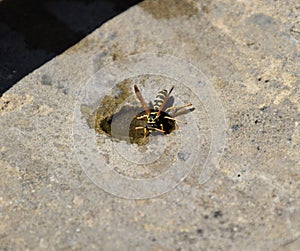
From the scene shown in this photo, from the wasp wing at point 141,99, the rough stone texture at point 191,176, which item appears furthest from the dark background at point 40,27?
the wasp wing at point 141,99

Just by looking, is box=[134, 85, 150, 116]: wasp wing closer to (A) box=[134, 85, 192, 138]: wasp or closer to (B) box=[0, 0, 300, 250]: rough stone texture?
(A) box=[134, 85, 192, 138]: wasp

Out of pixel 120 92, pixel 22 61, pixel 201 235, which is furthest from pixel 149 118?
pixel 22 61

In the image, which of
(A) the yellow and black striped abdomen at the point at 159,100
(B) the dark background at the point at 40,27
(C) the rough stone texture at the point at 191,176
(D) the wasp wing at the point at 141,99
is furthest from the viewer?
(B) the dark background at the point at 40,27

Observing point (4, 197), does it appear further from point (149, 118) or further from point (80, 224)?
point (149, 118)

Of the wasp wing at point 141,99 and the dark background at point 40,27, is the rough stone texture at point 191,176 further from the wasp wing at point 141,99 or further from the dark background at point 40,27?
the wasp wing at point 141,99

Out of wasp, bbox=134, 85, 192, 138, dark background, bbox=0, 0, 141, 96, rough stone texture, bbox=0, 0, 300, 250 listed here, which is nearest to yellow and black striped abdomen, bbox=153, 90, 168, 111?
wasp, bbox=134, 85, 192, 138

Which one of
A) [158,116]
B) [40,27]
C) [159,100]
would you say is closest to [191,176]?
[158,116]

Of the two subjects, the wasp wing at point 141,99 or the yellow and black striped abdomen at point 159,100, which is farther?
the yellow and black striped abdomen at point 159,100
